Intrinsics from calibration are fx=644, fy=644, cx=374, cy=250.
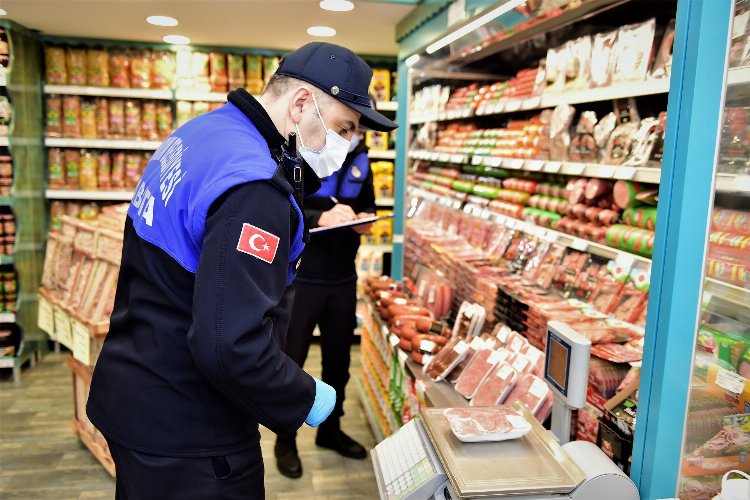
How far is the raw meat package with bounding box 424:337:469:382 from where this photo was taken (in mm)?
2797

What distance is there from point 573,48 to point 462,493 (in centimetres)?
226

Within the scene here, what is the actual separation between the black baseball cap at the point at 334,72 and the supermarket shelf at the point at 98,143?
175 inches

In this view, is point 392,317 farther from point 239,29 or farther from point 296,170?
point 239,29

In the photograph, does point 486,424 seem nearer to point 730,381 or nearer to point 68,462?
point 730,381

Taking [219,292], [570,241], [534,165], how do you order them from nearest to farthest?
[219,292]
[570,241]
[534,165]

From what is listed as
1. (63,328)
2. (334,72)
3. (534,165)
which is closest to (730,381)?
(334,72)

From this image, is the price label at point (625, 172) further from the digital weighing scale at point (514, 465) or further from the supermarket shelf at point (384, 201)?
the supermarket shelf at point (384, 201)

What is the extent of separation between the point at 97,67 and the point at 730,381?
5549 mm

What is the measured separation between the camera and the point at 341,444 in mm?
3973

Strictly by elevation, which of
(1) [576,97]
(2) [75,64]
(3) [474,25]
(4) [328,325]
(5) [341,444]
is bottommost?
(5) [341,444]

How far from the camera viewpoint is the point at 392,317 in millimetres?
3717

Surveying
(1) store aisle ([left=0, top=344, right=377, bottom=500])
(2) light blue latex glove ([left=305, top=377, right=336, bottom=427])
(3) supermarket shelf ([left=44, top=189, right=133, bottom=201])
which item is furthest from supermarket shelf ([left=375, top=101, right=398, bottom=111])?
(2) light blue latex glove ([left=305, top=377, right=336, bottom=427])

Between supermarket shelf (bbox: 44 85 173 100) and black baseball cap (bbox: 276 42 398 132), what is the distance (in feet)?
14.6

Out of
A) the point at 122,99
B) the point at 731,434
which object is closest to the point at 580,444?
the point at 731,434
